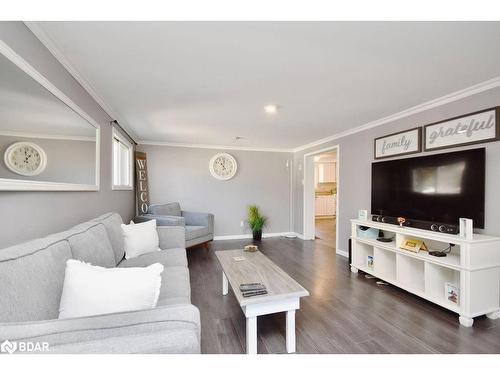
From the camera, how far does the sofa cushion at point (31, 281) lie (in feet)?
2.52

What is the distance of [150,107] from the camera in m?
2.69

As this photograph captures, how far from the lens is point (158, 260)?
80.5 inches

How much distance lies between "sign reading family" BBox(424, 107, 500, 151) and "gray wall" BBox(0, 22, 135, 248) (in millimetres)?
3464

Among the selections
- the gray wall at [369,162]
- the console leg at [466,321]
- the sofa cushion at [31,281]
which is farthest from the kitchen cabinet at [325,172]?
the sofa cushion at [31,281]

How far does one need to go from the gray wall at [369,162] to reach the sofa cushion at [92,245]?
3.19m

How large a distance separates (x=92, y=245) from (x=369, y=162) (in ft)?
11.1

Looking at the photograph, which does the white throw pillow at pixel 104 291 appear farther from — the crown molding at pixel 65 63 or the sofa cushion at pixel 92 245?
the crown molding at pixel 65 63

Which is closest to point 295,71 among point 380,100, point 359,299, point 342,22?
point 342,22

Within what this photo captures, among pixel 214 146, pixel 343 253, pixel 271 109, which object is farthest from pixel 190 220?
pixel 343 253

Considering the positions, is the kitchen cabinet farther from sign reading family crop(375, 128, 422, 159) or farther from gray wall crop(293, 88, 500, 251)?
sign reading family crop(375, 128, 422, 159)
